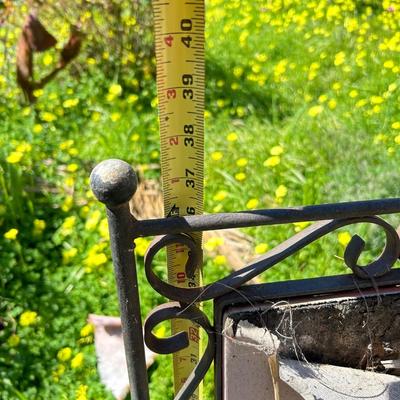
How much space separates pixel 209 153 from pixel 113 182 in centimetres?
213

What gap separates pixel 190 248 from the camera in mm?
1054

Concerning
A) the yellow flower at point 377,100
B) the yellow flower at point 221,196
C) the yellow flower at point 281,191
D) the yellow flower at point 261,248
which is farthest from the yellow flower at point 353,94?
the yellow flower at point 261,248

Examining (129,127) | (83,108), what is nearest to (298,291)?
(129,127)

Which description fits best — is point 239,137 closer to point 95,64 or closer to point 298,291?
point 95,64

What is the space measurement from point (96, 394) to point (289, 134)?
5.66ft

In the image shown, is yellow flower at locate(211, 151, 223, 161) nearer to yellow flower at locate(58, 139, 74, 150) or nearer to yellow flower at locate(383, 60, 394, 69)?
yellow flower at locate(58, 139, 74, 150)

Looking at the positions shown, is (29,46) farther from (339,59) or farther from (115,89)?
(339,59)

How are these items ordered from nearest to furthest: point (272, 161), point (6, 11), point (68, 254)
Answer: point (68, 254) < point (272, 161) < point (6, 11)

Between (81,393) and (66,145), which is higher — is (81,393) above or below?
below

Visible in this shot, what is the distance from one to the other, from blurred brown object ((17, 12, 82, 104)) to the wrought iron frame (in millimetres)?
2644

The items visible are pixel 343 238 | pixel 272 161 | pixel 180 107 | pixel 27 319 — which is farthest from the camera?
pixel 272 161

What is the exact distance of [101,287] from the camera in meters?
2.42

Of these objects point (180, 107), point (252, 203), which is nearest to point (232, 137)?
point (252, 203)

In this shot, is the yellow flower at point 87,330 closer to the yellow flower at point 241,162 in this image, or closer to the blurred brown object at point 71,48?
the yellow flower at point 241,162
